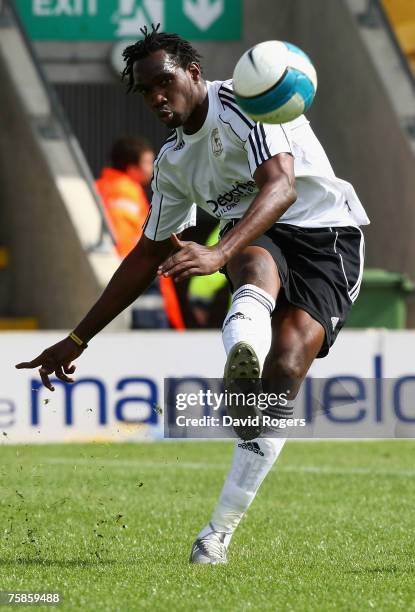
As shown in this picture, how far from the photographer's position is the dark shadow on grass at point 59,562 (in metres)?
5.91

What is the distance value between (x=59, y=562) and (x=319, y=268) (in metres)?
1.65

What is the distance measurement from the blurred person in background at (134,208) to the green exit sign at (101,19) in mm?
3006

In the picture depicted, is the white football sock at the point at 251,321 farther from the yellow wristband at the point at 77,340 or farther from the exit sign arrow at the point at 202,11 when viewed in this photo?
the exit sign arrow at the point at 202,11

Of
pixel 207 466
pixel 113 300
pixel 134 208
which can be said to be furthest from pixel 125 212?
pixel 113 300

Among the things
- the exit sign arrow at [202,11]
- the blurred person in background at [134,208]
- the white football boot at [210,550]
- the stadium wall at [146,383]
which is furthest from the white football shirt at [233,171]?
the exit sign arrow at [202,11]

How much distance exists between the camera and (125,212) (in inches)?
539

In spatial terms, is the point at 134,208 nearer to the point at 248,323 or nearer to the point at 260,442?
the point at 260,442

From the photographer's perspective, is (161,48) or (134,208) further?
(134,208)

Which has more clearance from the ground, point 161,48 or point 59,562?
point 161,48

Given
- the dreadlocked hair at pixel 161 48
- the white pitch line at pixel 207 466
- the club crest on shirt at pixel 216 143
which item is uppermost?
the dreadlocked hair at pixel 161 48

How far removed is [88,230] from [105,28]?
3492 mm

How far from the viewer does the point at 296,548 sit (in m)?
6.38

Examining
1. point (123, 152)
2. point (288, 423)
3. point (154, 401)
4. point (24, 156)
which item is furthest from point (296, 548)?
point (24, 156)

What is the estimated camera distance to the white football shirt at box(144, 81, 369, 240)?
5.95 m
